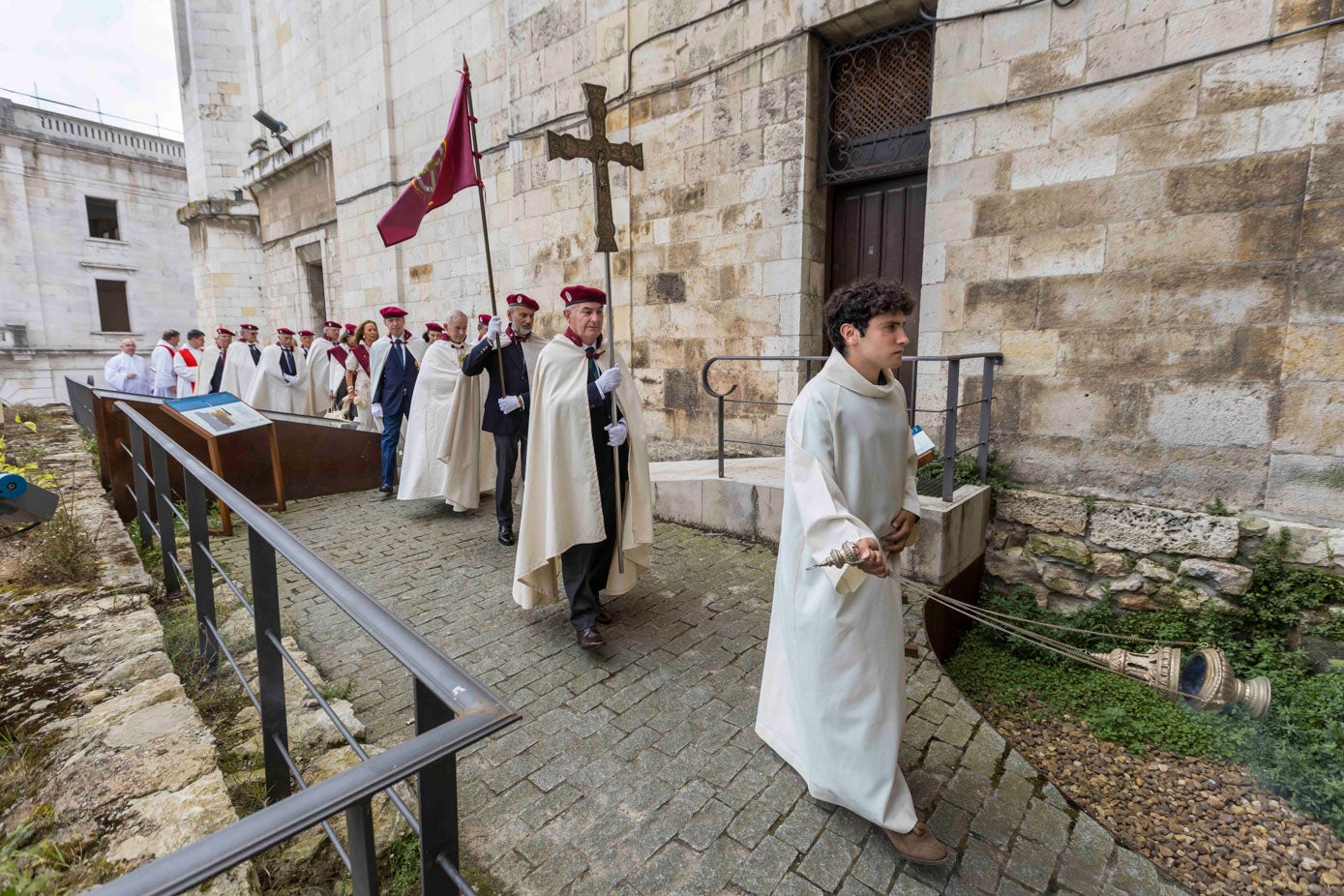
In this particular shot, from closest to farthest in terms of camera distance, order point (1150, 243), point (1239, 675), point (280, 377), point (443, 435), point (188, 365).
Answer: point (1239, 675) → point (1150, 243) → point (443, 435) → point (280, 377) → point (188, 365)

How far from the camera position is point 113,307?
27.1 meters

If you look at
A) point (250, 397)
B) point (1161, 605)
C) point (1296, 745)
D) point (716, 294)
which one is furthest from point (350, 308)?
point (1296, 745)

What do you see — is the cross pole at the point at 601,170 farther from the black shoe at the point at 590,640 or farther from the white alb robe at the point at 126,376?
the white alb robe at the point at 126,376

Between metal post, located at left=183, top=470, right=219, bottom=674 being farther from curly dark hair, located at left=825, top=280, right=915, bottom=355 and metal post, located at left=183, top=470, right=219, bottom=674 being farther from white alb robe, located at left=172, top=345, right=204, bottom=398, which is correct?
white alb robe, located at left=172, top=345, right=204, bottom=398

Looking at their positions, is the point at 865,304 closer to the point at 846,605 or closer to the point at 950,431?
the point at 846,605

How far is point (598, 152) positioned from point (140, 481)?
11.5 ft

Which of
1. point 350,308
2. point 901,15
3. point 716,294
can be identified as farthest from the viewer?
point 350,308

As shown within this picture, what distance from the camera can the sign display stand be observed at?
5531 mm

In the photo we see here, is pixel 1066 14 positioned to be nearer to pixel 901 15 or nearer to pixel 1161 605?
pixel 901 15

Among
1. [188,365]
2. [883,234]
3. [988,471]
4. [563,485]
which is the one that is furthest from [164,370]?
[988,471]

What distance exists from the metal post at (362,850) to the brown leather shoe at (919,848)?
5.73 feet

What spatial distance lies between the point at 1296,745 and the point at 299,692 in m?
4.87

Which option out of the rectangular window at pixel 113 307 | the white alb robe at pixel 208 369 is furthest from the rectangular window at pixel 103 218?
the white alb robe at pixel 208 369

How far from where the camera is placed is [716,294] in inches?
271
